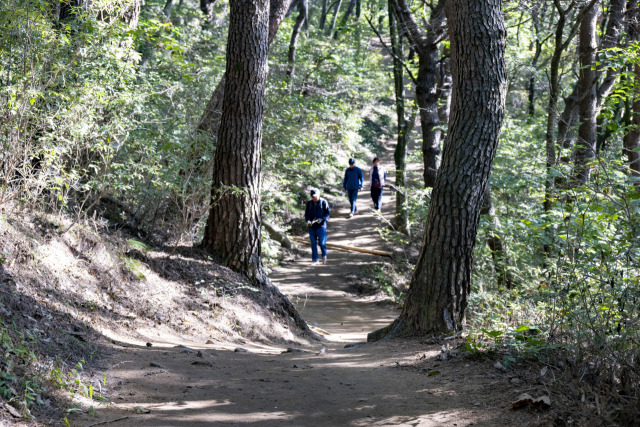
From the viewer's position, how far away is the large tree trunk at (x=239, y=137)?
29.4 feet

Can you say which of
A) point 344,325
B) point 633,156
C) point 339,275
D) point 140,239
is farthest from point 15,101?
point 633,156

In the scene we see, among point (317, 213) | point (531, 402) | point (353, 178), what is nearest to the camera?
point (531, 402)

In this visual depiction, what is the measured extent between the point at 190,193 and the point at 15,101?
12.2 ft

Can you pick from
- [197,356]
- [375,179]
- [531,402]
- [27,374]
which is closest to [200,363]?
[197,356]

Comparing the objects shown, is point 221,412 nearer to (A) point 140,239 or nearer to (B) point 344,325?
(A) point 140,239

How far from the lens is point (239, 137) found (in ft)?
29.5

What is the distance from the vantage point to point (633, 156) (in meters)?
12.8

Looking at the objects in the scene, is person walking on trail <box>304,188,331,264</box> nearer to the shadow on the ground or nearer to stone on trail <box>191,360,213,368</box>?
the shadow on the ground

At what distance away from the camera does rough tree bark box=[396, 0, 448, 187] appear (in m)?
13.4

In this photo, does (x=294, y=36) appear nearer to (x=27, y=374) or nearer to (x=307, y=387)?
(x=307, y=387)

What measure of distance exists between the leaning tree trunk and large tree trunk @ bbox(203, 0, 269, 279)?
359 cm

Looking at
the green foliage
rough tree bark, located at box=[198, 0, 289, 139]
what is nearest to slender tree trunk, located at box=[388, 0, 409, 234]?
rough tree bark, located at box=[198, 0, 289, 139]

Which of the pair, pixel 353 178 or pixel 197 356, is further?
pixel 353 178

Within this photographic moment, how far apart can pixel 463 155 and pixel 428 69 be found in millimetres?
8625
